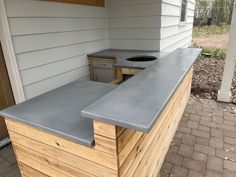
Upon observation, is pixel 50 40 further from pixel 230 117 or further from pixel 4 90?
pixel 230 117

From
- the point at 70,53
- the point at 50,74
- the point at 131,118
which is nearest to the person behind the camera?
the point at 131,118

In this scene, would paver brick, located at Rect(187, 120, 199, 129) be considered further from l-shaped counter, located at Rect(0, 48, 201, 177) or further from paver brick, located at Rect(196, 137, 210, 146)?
l-shaped counter, located at Rect(0, 48, 201, 177)

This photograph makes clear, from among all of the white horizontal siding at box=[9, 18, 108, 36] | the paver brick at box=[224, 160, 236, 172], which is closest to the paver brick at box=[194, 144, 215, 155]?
the paver brick at box=[224, 160, 236, 172]

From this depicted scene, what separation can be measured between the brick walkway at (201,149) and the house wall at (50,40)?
3.18 ft

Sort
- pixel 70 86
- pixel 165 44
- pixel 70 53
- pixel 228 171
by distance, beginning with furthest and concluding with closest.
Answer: pixel 165 44 → pixel 70 53 → pixel 228 171 → pixel 70 86

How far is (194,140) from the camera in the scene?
2.54 metres

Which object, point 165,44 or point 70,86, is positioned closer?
point 70,86

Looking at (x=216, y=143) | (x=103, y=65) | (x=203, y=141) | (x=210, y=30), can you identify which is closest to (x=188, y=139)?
(x=203, y=141)

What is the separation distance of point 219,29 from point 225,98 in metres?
10.1

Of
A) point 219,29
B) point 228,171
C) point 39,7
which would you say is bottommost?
point 228,171

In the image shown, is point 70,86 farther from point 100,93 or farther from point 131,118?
point 131,118

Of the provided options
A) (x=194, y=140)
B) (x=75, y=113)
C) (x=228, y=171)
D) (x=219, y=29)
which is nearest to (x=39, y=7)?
(x=75, y=113)

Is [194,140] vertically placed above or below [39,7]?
below

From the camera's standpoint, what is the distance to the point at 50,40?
2.44 meters
